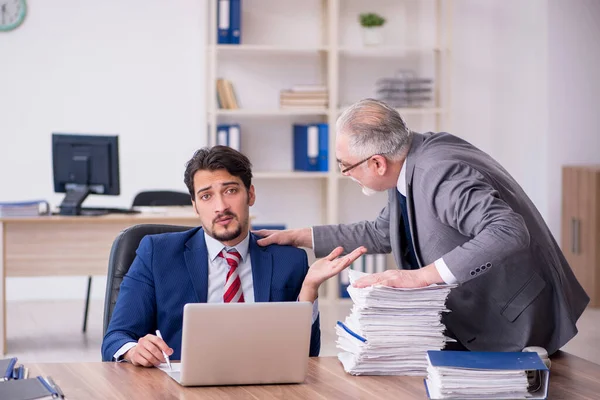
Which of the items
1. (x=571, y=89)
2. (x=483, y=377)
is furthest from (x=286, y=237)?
(x=571, y=89)

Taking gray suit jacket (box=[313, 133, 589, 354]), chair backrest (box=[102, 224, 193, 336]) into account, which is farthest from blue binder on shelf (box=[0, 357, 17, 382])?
gray suit jacket (box=[313, 133, 589, 354])

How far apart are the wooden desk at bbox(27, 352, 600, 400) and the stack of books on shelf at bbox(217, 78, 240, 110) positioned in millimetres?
4462

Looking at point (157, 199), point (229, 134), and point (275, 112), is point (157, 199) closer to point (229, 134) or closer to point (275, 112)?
point (229, 134)

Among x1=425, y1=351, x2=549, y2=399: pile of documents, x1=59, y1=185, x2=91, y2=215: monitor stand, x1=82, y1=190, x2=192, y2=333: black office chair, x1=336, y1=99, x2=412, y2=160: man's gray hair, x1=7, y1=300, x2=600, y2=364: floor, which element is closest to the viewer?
x1=425, y1=351, x2=549, y2=399: pile of documents

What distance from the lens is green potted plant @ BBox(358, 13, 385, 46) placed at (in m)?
6.67

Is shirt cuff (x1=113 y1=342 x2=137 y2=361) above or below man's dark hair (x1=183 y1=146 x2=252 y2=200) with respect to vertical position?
below

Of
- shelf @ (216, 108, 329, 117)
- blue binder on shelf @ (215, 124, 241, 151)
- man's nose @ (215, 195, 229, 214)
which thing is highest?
shelf @ (216, 108, 329, 117)

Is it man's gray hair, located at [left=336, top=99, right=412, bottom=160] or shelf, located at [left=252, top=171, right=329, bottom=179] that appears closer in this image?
man's gray hair, located at [left=336, top=99, right=412, bottom=160]

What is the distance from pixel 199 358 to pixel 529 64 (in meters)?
5.44

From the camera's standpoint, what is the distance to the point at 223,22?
6516 mm

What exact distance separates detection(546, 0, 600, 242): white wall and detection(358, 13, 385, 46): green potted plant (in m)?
1.25

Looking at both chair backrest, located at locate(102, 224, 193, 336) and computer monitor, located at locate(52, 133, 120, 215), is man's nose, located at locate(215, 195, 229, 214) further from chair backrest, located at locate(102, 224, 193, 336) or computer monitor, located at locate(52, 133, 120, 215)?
computer monitor, located at locate(52, 133, 120, 215)

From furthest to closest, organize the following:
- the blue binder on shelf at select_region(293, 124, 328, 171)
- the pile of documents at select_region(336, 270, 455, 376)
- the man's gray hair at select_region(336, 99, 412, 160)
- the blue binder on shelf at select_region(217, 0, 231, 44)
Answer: the blue binder on shelf at select_region(293, 124, 328, 171) → the blue binder on shelf at select_region(217, 0, 231, 44) → the man's gray hair at select_region(336, 99, 412, 160) → the pile of documents at select_region(336, 270, 455, 376)

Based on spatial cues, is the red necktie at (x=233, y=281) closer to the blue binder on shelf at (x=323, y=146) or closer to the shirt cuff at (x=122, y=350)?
the shirt cuff at (x=122, y=350)
